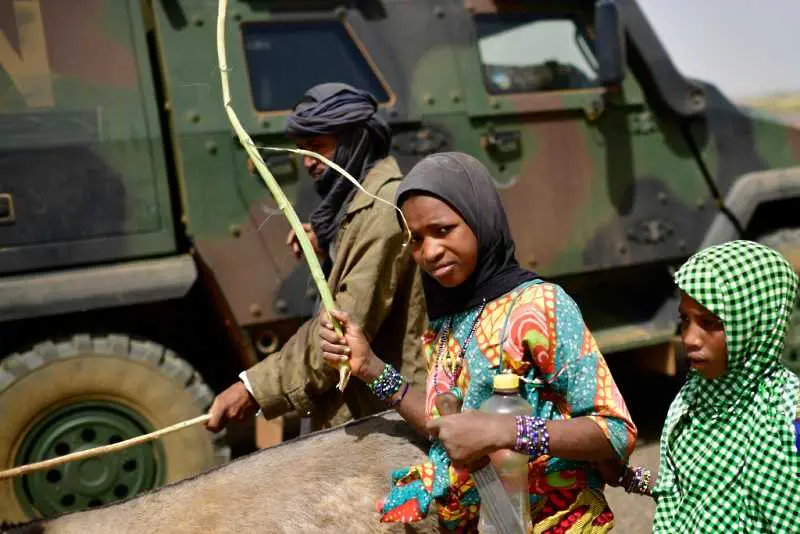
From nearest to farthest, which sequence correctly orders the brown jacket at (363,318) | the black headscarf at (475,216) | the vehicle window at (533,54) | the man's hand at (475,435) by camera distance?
the man's hand at (475,435), the black headscarf at (475,216), the brown jacket at (363,318), the vehicle window at (533,54)

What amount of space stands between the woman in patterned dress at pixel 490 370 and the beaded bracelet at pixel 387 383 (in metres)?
0.12

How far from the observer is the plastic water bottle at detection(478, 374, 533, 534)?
1.54m

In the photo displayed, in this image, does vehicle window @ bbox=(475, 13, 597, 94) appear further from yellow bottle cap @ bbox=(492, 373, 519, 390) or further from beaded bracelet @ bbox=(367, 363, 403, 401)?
yellow bottle cap @ bbox=(492, 373, 519, 390)

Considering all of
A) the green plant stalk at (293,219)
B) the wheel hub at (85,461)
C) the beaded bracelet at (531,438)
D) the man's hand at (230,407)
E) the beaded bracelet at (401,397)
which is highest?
the green plant stalk at (293,219)

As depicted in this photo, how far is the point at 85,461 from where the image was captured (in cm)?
376

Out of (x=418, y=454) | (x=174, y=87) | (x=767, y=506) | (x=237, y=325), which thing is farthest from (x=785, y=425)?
(x=174, y=87)

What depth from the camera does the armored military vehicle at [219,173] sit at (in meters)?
3.69

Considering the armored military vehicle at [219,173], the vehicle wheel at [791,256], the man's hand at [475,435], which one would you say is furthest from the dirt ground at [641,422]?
the man's hand at [475,435]

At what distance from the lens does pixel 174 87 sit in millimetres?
3896

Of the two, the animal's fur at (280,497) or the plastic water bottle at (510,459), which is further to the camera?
the animal's fur at (280,497)

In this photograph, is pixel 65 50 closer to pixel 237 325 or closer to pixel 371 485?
pixel 237 325

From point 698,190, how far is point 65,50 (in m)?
3.24

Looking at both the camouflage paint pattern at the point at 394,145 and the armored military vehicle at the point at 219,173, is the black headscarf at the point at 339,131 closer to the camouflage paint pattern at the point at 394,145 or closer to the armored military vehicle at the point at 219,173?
the camouflage paint pattern at the point at 394,145

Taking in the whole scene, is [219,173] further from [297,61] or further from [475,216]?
[475,216]
